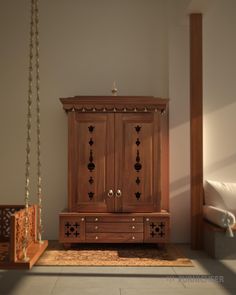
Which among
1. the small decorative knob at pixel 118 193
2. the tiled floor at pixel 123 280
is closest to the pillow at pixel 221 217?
the tiled floor at pixel 123 280

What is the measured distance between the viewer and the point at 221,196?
5410 mm

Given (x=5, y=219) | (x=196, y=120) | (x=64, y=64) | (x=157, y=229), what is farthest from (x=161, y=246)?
(x=64, y=64)

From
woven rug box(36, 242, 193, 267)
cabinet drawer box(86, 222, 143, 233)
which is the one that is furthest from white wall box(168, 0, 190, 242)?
cabinet drawer box(86, 222, 143, 233)

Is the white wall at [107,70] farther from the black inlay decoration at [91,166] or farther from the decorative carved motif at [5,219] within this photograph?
the decorative carved motif at [5,219]

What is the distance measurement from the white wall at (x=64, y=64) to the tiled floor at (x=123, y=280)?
1.81m

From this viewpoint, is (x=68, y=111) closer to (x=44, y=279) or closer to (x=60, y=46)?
(x=60, y=46)

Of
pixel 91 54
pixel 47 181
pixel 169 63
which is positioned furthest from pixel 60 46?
pixel 47 181

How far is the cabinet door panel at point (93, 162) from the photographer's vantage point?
5.15 m

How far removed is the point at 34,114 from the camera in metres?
5.84

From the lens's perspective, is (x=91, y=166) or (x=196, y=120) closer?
(x=91, y=166)

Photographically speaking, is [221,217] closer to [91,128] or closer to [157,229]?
[157,229]

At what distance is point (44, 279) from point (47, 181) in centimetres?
215

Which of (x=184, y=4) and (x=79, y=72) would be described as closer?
(x=184, y=4)

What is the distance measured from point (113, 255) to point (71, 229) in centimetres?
67
